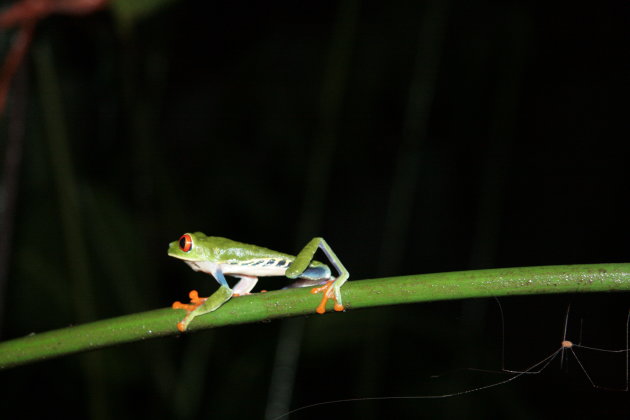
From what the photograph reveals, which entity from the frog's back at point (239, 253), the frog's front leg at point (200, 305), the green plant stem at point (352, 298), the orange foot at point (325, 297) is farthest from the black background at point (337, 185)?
the frog's front leg at point (200, 305)

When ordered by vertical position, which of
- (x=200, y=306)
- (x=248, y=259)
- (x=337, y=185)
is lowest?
(x=200, y=306)

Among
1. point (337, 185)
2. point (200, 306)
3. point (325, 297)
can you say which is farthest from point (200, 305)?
point (337, 185)

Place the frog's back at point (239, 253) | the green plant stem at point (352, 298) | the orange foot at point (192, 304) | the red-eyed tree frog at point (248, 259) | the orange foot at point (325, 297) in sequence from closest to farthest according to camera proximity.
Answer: the green plant stem at point (352, 298), the orange foot at point (325, 297), the orange foot at point (192, 304), the red-eyed tree frog at point (248, 259), the frog's back at point (239, 253)

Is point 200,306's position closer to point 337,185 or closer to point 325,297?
point 325,297

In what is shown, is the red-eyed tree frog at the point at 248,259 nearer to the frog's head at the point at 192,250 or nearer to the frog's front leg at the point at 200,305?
the frog's head at the point at 192,250

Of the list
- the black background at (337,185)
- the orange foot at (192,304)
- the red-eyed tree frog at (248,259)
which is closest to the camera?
the orange foot at (192,304)

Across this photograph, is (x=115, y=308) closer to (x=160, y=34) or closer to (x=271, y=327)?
→ (x=271, y=327)

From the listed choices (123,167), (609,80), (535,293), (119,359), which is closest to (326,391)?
(119,359)
